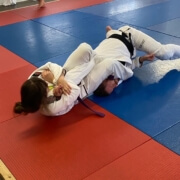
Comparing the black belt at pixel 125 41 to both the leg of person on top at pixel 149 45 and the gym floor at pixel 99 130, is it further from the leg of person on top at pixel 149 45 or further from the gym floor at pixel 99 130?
the gym floor at pixel 99 130

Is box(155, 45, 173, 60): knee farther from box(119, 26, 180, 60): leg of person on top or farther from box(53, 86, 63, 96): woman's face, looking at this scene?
box(53, 86, 63, 96): woman's face

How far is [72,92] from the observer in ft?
7.49

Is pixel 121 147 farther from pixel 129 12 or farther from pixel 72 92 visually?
pixel 129 12

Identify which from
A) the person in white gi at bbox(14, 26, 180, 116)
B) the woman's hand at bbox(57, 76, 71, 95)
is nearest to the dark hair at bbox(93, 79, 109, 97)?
the person in white gi at bbox(14, 26, 180, 116)

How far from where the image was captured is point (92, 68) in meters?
2.54

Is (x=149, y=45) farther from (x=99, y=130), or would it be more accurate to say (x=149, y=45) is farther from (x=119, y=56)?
(x=99, y=130)

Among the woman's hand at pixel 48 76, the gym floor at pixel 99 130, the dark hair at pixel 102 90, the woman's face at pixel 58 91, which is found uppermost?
the woman's hand at pixel 48 76

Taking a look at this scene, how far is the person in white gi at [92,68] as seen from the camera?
226 centimetres

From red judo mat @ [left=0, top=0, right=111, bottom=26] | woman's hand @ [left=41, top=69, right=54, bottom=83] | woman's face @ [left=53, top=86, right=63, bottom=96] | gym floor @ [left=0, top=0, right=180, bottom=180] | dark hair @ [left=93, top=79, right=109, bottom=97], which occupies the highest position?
woman's hand @ [left=41, top=69, right=54, bottom=83]

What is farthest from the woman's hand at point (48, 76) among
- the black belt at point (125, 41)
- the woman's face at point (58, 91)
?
the black belt at point (125, 41)

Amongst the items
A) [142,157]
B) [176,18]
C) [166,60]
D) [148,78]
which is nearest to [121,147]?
[142,157]

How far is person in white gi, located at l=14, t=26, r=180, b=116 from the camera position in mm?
2260

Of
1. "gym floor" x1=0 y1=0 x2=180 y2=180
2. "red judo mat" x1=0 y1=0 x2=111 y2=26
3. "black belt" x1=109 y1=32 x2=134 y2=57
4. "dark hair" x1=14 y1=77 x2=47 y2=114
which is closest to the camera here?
"gym floor" x1=0 y1=0 x2=180 y2=180

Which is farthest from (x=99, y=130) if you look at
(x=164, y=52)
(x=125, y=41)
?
(x=164, y=52)
